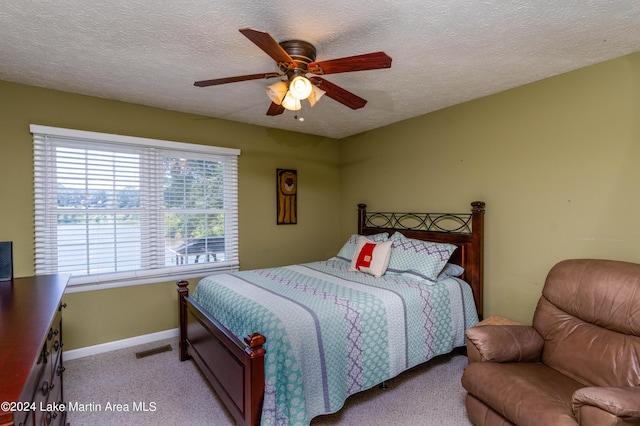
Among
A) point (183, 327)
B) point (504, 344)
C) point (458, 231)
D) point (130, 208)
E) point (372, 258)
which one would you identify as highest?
point (130, 208)

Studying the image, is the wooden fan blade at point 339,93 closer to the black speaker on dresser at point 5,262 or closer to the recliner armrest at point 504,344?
the recliner armrest at point 504,344

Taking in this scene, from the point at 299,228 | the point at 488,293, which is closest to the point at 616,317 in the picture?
the point at 488,293

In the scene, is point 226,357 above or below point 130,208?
below

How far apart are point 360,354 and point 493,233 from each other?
5.87 ft

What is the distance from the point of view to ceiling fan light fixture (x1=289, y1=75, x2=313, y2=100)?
5.80 feet

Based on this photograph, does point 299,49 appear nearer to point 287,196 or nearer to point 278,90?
point 278,90

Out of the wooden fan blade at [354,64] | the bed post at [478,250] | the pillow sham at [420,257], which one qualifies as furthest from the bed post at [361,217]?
the wooden fan blade at [354,64]

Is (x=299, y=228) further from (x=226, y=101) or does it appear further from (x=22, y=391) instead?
(x=22, y=391)

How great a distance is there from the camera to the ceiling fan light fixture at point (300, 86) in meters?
1.77

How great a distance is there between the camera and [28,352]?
1102mm

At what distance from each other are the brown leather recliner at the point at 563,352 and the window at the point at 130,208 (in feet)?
9.38

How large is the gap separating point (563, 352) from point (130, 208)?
12.3 ft

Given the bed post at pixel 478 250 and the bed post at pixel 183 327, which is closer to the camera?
the bed post at pixel 183 327

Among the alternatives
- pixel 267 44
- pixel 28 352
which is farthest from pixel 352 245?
pixel 28 352
